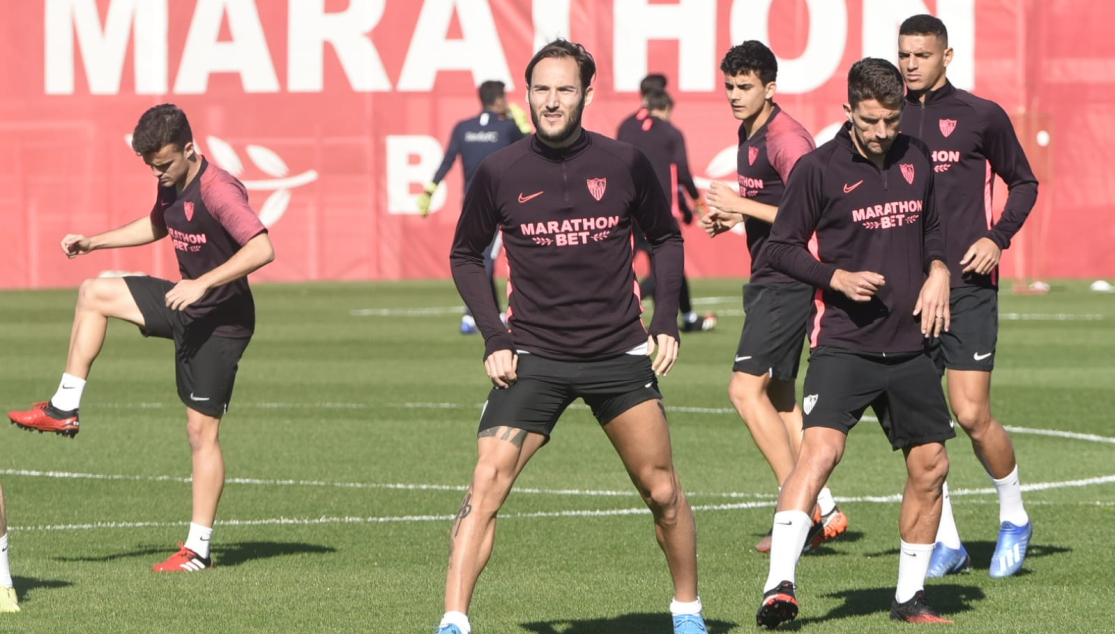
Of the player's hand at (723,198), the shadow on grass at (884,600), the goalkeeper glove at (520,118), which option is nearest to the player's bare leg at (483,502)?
the shadow on grass at (884,600)

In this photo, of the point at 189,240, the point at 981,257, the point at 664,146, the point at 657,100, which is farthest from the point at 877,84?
the point at 657,100

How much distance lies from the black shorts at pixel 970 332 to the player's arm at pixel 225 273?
2996 mm

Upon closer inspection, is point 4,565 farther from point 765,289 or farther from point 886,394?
point 765,289

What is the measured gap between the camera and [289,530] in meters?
9.37

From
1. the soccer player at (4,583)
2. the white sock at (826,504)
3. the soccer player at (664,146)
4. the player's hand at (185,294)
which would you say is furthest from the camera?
the soccer player at (664,146)

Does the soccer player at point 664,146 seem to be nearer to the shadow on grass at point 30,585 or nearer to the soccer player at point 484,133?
the soccer player at point 484,133

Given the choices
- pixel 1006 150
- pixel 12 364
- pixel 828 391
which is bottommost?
pixel 12 364

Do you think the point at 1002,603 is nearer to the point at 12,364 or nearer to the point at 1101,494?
the point at 1101,494

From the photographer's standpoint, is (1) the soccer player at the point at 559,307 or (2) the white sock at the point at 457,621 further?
(1) the soccer player at the point at 559,307

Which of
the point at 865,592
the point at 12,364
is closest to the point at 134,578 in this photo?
the point at 865,592

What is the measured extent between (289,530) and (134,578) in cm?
146

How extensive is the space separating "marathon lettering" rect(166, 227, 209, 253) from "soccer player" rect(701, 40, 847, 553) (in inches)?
91.6

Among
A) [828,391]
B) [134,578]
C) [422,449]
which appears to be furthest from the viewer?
[422,449]

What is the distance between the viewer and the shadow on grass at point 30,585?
751cm
